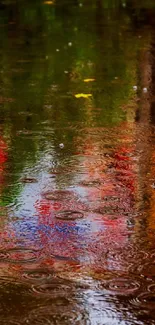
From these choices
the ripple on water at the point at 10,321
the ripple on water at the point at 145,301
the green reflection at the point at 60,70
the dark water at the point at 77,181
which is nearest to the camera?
the ripple on water at the point at 10,321

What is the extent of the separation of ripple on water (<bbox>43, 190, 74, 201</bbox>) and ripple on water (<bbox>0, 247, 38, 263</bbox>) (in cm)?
92

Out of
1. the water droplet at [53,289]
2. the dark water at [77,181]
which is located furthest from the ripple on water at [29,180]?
the water droplet at [53,289]

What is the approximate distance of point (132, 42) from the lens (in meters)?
12.0

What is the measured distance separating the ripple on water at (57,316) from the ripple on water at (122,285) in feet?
0.93

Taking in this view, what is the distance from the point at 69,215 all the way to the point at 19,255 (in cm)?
72

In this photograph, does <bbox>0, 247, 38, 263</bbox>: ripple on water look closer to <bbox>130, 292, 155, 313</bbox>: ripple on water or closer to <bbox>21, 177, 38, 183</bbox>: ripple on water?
<bbox>130, 292, 155, 313</bbox>: ripple on water

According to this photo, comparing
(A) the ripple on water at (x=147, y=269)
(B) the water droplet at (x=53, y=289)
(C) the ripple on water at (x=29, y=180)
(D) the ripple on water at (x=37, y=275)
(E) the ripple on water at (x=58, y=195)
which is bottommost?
(C) the ripple on water at (x=29, y=180)

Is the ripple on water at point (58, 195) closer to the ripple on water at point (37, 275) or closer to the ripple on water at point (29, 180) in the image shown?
the ripple on water at point (29, 180)

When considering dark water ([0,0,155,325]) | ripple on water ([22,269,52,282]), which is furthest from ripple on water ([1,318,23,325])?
ripple on water ([22,269,52,282])

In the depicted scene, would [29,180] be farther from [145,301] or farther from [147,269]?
[145,301]

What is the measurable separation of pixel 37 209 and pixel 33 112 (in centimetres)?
278

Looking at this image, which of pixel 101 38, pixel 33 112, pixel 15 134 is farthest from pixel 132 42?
pixel 15 134

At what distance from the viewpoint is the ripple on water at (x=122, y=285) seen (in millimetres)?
4273

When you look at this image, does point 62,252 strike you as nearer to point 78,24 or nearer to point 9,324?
point 9,324
